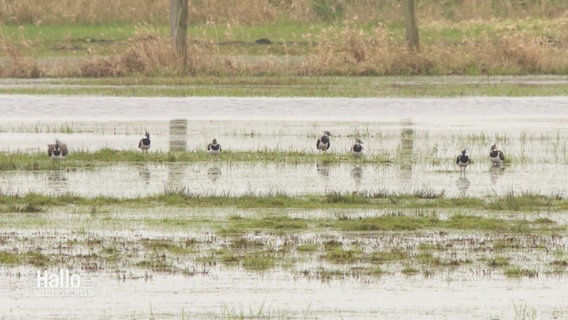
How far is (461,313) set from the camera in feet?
43.5

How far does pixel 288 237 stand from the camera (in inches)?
661

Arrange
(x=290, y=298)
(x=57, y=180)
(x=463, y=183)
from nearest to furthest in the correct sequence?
(x=290, y=298)
(x=463, y=183)
(x=57, y=180)

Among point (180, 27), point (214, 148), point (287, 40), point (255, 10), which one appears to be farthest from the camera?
point (255, 10)

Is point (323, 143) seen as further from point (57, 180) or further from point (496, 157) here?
point (57, 180)

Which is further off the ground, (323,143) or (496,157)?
(323,143)

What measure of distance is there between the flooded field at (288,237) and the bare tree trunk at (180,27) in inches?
490

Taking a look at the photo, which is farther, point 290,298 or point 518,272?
point 518,272

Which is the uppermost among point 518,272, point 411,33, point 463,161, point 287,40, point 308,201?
point 287,40

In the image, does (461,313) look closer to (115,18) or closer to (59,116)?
(59,116)

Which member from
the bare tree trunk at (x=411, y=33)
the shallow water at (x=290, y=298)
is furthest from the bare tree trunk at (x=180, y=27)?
the shallow water at (x=290, y=298)

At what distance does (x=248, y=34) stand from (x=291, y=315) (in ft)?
133

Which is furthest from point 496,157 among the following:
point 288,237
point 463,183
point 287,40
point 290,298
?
point 287,40

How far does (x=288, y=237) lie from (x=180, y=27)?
2664cm

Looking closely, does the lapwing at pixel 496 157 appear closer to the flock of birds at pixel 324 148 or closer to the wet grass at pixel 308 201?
the flock of birds at pixel 324 148
